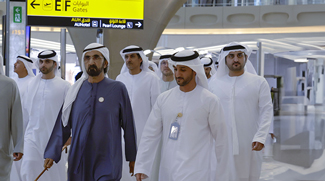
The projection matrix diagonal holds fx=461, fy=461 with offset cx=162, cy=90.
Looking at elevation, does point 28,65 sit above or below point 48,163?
above

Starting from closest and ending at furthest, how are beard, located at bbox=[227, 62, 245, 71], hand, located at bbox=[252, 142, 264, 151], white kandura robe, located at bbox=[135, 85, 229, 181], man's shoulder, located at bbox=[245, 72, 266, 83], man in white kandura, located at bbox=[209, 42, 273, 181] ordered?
1. white kandura robe, located at bbox=[135, 85, 229, 181]
2. hand, located at bbox=[252, 142, 264, 151]
3. man in white kandura, located at bbox=[209, 42, 273, 181]
4. man's shoulder, located at bbox=[245, 72, 266, 83]
5. beard, located at bbox=[227, 62, 245, 71]

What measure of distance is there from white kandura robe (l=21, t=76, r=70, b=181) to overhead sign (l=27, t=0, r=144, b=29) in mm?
1876

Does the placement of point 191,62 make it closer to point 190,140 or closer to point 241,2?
point 190,140

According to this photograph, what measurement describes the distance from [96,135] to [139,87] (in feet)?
6.88

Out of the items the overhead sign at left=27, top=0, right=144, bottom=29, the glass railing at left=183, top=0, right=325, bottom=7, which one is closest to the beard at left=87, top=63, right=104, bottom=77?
the overhead sign at left=27, top=0, right=144, bottom=29

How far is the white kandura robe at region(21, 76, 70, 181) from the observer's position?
491 cm

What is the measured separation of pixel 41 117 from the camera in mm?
5066

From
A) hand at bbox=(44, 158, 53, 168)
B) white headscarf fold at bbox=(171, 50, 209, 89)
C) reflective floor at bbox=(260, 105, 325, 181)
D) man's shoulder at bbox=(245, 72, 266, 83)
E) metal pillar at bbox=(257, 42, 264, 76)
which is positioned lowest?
reflective floor at bbox=(260, 105, 325, 181)

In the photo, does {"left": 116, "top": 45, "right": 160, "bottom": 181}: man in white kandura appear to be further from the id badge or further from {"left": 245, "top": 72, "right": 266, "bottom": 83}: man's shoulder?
the id badge

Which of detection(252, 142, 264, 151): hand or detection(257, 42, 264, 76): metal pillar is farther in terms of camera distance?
detection(257, 42, 264, 76): metal pillar

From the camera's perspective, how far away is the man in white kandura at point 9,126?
3.70 meters

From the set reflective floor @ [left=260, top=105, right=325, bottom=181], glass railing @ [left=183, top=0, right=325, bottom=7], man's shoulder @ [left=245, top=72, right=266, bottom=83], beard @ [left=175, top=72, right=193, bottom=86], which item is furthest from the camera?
glass railing @ [left=183, top=0, right=325, bottom=7]

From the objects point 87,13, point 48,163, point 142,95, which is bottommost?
point 48,163

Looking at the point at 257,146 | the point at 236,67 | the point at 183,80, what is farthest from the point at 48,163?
the point at 236,67
